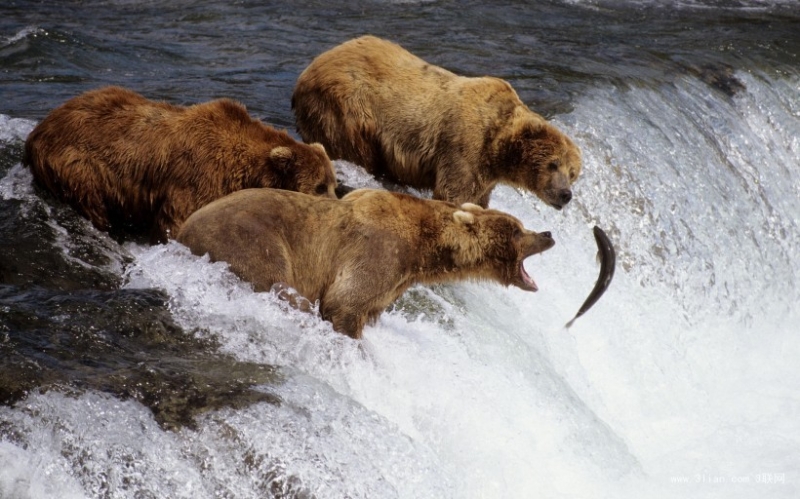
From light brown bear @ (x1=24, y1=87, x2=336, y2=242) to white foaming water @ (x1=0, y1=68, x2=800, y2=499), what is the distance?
311 millimetres

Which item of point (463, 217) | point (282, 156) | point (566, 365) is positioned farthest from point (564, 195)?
point (282, 156)

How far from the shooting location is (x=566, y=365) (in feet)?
22.2

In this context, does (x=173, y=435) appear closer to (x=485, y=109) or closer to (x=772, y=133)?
(x=485, y=109)

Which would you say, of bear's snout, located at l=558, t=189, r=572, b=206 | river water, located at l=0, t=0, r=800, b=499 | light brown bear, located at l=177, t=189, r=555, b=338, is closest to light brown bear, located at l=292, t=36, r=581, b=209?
bear's snout, located at l=558, t=189, r=572, b=206

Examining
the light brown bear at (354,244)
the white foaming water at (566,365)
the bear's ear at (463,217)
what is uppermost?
the bear's ear at (463,217)

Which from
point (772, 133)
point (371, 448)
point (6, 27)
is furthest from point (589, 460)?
point (6, 27)

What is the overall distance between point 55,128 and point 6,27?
5.50 m

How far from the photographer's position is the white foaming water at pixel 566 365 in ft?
13.3

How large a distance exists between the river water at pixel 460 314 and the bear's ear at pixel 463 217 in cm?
65

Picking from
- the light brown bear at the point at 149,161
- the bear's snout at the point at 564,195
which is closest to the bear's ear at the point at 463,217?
the light brown bear at the point at 149,161

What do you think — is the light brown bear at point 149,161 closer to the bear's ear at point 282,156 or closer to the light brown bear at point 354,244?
the bear's ear at point 282,156

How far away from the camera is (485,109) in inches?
282

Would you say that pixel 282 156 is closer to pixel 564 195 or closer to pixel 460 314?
pixel 460 314

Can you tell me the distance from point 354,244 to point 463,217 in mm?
582
